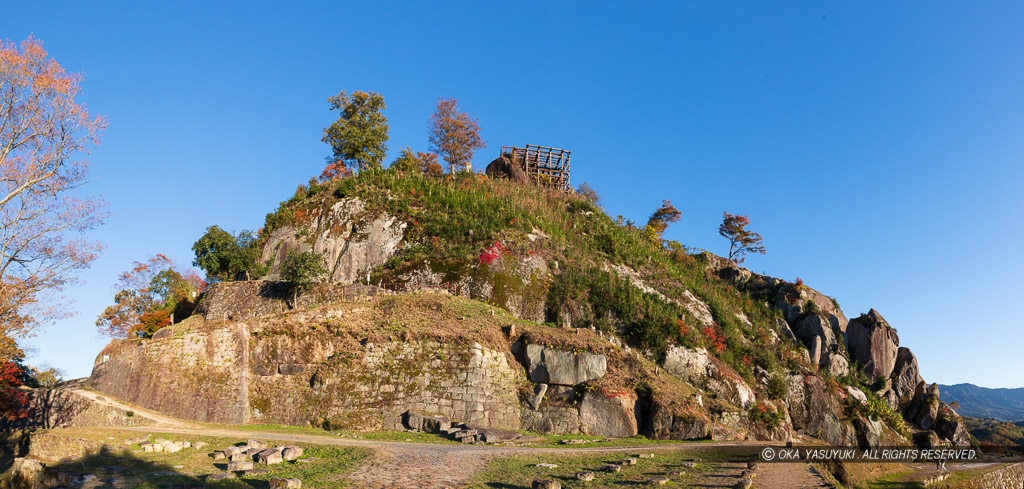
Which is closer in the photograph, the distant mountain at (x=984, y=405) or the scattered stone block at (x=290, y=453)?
the scattered stone block at (x=290, y=453)

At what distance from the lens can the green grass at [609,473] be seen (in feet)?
36.7

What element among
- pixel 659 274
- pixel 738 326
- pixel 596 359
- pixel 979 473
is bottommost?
pixel 979 473

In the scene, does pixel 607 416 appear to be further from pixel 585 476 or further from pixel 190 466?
pixel 190 466

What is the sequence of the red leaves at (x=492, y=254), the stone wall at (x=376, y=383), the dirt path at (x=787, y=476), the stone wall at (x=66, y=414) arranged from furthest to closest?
the red leaves at (x=492, y=254) < the stone wall at (x=376, y=383) < the stone wall at (x=66, y=414) < the dirt path at (x=787, y=476)

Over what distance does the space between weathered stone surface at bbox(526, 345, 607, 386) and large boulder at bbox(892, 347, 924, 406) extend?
2438cm

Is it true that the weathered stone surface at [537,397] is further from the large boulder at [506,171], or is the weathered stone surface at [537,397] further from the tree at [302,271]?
the large boulder at [506,171]

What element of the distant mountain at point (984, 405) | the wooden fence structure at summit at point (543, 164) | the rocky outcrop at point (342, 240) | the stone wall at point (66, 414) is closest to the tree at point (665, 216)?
the wooden fence structure at summit at point (543, 164)

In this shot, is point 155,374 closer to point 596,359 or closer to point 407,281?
point 407,281

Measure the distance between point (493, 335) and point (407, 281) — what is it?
25.7 ft

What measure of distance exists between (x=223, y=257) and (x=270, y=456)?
21532 mm

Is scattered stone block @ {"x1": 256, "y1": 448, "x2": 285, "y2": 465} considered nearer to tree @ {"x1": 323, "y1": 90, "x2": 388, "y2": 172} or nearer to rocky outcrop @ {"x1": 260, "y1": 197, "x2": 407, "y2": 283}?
rocky outcrop @ {"x1": 260, "y1": 197, "x2": 407, "y2": 283}

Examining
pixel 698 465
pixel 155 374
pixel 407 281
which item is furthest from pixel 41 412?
pixel 698 465

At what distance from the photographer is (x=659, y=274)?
34.8m

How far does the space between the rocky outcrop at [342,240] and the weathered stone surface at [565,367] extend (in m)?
12.3
